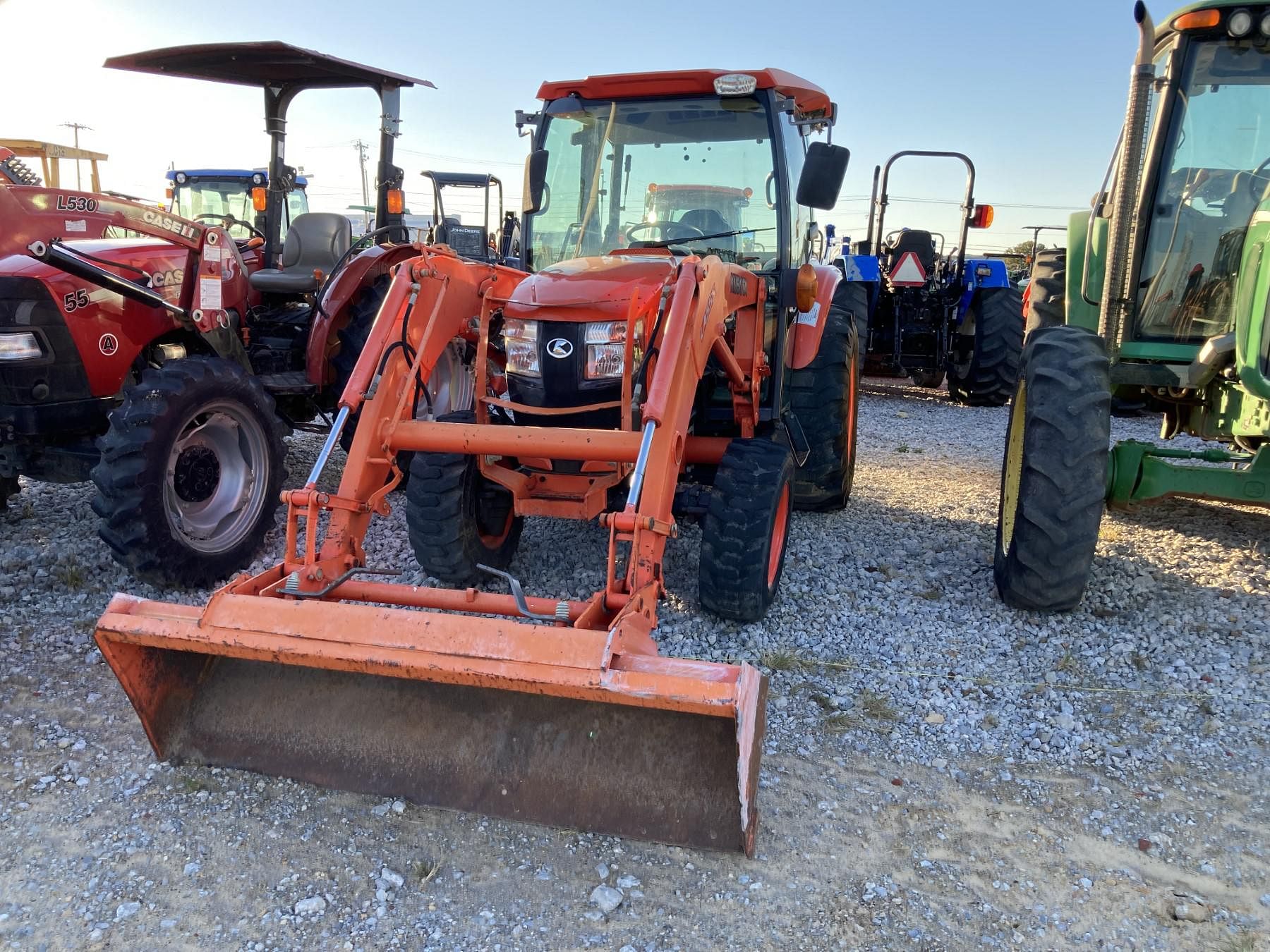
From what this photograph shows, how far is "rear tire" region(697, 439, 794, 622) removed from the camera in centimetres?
363

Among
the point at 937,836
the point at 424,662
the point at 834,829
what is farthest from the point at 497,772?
the point at 937,836

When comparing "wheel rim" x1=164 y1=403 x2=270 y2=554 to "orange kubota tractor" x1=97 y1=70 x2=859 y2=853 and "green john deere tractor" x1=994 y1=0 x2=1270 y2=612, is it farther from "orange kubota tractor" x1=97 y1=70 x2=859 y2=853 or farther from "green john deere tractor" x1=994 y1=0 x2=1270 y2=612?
"green john deere tractor" x1=994 y1=0 x2=1270 y2=612

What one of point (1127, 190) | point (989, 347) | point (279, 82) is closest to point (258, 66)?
point (279, 82)

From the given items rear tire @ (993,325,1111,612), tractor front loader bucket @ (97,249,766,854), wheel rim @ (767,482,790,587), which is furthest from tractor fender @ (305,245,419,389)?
rear tire @ (993,325,1111,612)

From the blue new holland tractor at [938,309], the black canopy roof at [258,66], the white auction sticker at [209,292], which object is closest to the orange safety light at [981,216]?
the blue new holland tractor at [938,309]

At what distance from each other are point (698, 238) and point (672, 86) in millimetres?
708

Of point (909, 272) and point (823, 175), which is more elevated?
point (823, 175)

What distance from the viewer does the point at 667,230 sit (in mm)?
4438

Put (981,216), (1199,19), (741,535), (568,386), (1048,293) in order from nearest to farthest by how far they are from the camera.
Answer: (741,535) → (568,386) → (1199,19) → (1048,293) → (981,216)

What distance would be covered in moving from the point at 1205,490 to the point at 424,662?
3.64 m

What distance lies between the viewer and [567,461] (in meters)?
3.98

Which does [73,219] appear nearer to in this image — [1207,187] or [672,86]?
[672,86]

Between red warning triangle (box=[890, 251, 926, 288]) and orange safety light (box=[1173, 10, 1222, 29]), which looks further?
red warning triangle (box=[890, 251, 926, 288])

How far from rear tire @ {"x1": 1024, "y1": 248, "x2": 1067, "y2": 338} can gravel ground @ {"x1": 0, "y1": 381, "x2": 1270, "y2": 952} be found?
2887mm
